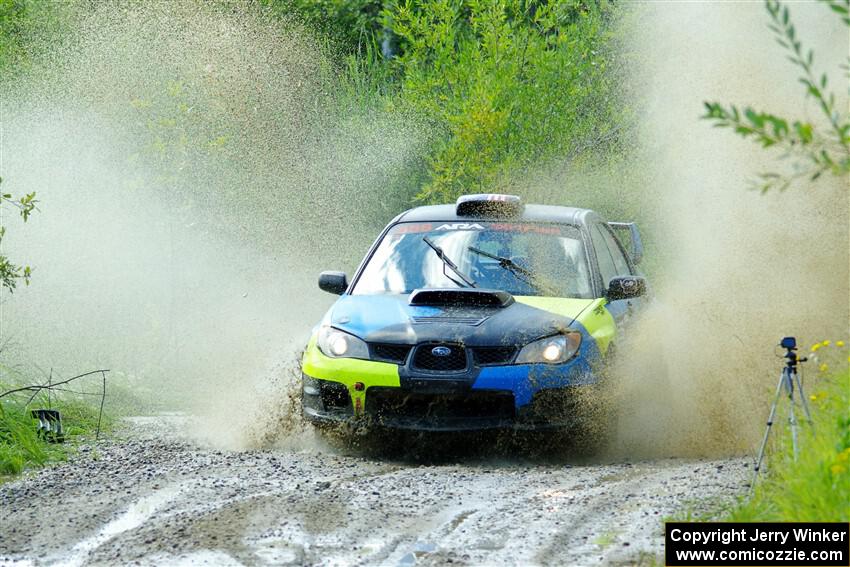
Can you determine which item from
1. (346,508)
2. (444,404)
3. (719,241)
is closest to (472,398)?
(444,404)

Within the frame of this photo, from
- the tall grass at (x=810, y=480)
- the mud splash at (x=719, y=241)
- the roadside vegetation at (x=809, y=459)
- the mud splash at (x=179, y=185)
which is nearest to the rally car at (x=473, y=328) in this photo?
the mud splash at (x=719, y=241)

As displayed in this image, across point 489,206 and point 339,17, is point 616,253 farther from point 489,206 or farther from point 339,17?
point 339,17

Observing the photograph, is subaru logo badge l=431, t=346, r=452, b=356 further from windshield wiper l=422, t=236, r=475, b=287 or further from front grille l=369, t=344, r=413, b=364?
windshield wiper l=422, t=236, r=475, b=287

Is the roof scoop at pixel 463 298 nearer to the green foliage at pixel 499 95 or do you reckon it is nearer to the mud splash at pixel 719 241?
the mud splash at pixel 719 241

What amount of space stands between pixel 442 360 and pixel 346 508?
1733 mm

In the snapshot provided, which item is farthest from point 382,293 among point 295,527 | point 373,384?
point 295,527

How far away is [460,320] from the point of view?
850 cm

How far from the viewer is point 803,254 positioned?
1227 cm

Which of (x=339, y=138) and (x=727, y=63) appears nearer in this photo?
(x=727, y=63)

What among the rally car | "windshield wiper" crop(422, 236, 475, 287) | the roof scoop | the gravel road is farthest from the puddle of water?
"windshield wiper" crop(422, 236, 475, 287)

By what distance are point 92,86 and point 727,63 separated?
865cm

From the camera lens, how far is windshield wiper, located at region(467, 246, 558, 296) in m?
9.23

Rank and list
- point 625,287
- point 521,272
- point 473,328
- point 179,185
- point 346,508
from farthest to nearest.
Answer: point 179,185, point 521,272, point 625,287, point 473,328, point 346,508

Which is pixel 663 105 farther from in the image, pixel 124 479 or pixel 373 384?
pixel 124 479
